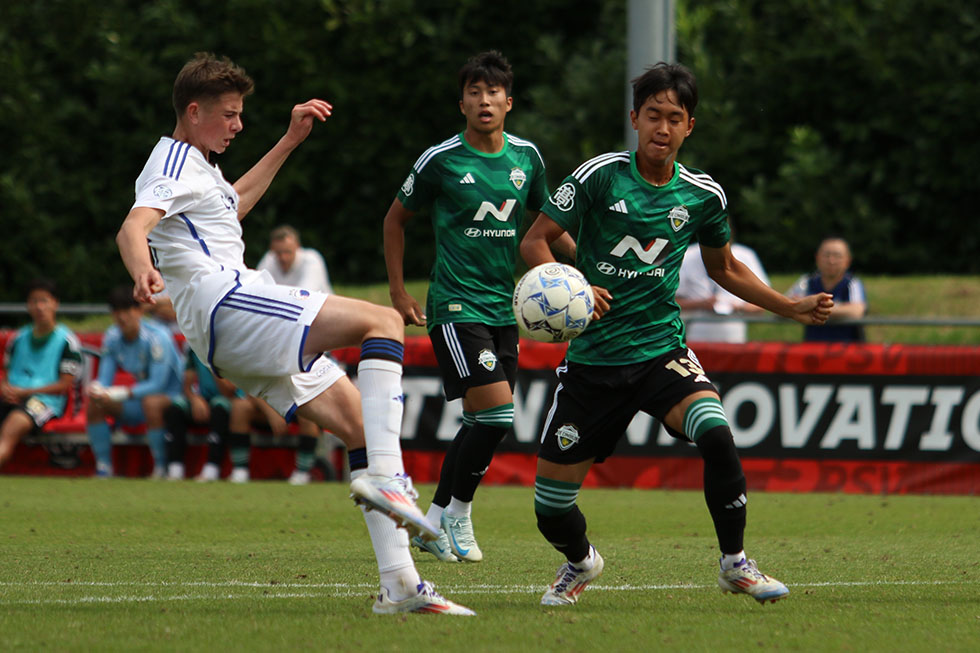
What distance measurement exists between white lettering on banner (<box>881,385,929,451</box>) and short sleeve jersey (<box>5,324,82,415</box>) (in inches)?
292

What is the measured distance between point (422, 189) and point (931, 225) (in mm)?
14847

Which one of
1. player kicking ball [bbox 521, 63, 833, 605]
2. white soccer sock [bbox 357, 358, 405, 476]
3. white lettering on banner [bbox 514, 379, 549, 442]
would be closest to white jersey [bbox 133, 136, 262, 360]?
white soccer sock [bbox 357, 358, 405, 476]

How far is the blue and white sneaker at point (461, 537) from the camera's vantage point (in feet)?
23.9

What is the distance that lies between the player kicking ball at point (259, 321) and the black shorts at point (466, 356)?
1951mm

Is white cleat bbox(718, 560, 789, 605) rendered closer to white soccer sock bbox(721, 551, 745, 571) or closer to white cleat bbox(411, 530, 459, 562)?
white soccer sock bbox(721, 551, 745, 571)

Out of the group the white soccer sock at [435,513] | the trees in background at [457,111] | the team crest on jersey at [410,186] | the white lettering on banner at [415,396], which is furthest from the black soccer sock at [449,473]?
the trees in background at [457,111]

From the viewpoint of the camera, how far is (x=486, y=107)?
25.3 ft

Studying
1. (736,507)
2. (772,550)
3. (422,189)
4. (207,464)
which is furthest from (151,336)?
(736,507)

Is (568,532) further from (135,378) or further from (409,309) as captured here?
(135,378)

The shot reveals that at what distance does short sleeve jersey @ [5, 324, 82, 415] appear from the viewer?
13125 mm

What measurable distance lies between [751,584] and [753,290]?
1.32m

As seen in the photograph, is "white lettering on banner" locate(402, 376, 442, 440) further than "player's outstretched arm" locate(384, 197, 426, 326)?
Yes

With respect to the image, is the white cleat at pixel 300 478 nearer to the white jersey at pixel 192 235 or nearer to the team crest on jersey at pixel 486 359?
the team crest on jersey at pixel 486 359

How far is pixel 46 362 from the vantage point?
13141 mm
